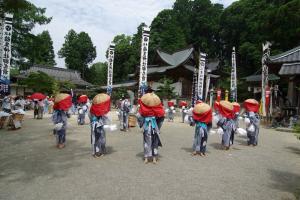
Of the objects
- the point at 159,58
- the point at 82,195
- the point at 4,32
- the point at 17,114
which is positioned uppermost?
the point at 159,58

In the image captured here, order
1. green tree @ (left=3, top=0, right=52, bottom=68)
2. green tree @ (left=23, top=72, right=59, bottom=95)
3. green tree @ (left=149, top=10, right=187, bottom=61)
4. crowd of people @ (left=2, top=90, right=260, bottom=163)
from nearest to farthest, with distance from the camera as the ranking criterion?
crowd of people @ (left=2, top=90, right=260, bottom=163), green tree @ (left=3, top=0, right=52, bottom=68), green tree @ (left=23, top=72, right=59, bottom=95), green tree @ (left=149, top=10, right=187, bottom=61)

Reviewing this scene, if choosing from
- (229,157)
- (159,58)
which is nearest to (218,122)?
(229,157)

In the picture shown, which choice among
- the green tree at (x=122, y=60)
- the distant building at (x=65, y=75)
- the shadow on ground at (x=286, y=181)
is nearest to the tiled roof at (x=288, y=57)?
the shadow on ground at (x=286, y=181)

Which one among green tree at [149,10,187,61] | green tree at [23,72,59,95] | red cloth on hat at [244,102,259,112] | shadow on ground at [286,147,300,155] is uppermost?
green tree at [149,10,187,61]

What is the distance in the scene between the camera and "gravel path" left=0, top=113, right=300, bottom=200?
5824 millimetres

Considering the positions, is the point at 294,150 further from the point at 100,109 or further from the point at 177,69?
the point at 177,69

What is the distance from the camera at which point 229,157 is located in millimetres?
9375

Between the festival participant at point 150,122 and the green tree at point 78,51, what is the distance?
5624 centimetres

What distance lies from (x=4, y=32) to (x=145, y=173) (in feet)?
39.6

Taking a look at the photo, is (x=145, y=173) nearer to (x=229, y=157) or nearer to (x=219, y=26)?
(x=229, y=157)

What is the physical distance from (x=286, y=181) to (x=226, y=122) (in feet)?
13.3

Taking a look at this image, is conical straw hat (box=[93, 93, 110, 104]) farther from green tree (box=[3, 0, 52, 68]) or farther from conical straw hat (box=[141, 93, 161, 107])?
green tree (box=[3, 0, 52, 68])

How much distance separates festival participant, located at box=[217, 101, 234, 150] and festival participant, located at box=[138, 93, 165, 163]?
2.99 m

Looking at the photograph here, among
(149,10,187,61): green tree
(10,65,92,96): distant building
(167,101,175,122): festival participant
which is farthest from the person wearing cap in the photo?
(149,10,187,61): green tree
